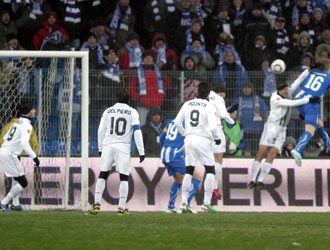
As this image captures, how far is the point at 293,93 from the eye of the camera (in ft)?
80.8

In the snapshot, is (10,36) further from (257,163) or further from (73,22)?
(257,163)

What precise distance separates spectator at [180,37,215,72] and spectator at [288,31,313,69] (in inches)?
74.8

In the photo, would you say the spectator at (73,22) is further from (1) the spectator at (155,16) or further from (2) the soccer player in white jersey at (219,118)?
(2) the soccer player in white jersey at (219,118)

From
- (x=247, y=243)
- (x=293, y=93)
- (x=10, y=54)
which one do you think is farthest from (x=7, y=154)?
(x=247, y=243)

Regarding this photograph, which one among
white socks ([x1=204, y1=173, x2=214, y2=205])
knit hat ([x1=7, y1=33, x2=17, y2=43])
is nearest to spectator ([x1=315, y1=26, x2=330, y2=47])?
knit hat ([x1=7, y1=33, x2=17, y2=43])

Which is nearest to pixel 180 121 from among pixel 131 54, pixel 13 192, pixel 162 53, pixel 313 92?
pixel 313 92

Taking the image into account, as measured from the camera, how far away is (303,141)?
2341cm

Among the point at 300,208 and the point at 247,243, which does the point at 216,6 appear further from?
the point at 247,243

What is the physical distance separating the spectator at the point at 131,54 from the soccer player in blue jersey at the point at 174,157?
10.3ft

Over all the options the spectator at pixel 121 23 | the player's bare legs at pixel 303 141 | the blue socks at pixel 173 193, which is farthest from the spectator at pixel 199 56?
the blue socks at pixel 173 193

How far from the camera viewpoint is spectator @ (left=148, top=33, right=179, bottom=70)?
26.6 m

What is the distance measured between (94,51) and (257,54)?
11.5ft

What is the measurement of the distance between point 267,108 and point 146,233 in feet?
31.7

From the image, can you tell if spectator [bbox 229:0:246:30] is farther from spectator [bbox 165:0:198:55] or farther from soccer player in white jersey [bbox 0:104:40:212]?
soccer player in white jersey [bbox 0:104:40:212]
